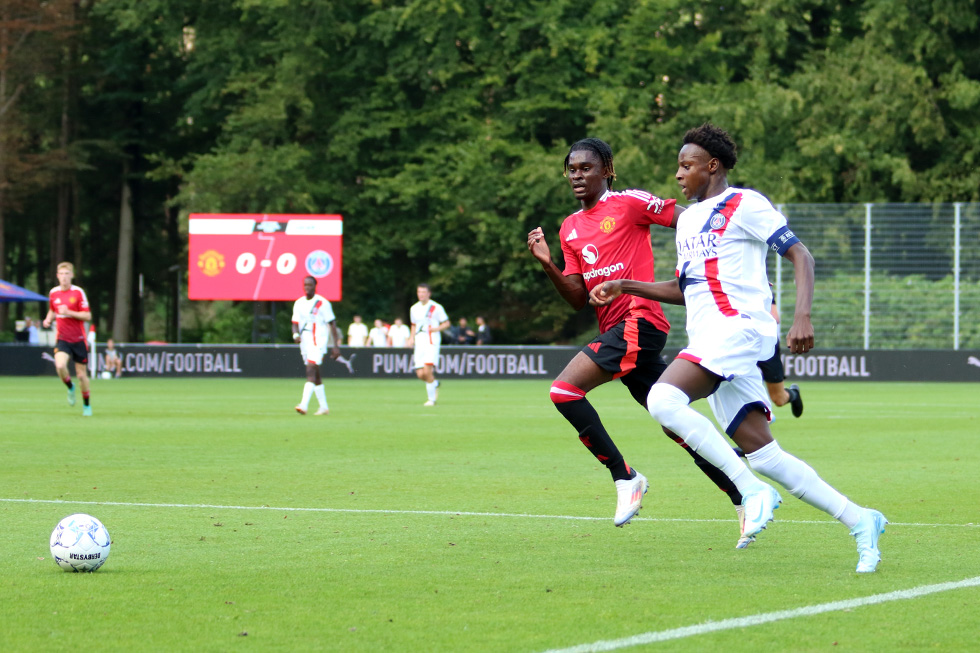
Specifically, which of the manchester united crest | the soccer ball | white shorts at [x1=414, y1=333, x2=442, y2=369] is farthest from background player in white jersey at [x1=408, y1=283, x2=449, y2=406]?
the soccer ball

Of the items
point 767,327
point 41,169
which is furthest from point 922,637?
point 41,169

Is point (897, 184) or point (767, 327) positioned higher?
point (897, 184)

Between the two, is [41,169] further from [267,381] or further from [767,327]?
[767,327]

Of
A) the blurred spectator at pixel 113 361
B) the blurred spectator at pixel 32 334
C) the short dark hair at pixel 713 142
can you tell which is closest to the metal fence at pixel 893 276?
the blurred spectator at pixel 113 361

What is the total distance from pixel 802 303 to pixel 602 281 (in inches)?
75.8

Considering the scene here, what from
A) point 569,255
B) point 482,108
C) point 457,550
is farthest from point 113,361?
point 457,550

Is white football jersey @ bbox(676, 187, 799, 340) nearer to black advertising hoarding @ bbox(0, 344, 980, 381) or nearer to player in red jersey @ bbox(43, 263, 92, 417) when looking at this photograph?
player in red jersey @ bbox(43, 263, 92, 417)

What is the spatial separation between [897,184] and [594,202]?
37674 mm

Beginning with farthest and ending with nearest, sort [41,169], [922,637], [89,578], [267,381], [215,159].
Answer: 1. [41,169]
2. [215,159]
3. [267,381]
4. [89,578]
5. [922,637]

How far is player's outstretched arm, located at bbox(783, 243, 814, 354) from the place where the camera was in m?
6.39

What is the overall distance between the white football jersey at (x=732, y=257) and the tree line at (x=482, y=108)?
119ft

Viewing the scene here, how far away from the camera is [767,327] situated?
692cm

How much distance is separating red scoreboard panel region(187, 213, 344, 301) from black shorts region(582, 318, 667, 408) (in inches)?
1215

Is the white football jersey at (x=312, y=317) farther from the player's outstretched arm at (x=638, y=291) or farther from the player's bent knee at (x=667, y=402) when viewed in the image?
the player's bent knee at (x=667, y=402)
